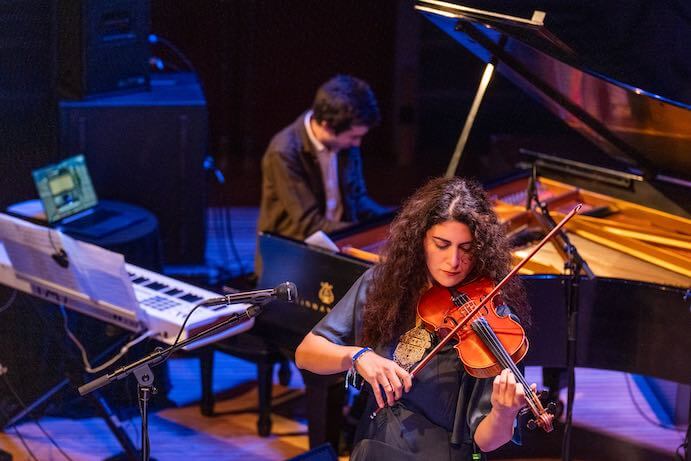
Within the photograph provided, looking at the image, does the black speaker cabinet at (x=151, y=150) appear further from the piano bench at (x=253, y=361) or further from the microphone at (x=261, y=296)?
the microphone at (x=261, y=296)

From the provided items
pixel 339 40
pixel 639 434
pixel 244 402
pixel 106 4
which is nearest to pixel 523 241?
pixel 639 434

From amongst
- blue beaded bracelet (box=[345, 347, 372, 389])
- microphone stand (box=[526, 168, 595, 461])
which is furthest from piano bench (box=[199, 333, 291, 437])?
blue beaded bracelet (box=[345, 347, 372, 389])

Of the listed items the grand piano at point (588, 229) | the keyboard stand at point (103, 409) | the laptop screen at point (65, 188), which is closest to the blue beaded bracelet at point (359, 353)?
the grand piano at point (588, 229)

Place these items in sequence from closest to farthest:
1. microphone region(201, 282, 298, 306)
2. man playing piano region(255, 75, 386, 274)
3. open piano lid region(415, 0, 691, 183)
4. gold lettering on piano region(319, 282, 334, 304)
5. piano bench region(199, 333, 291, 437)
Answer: microphone region(201, 282, 298, 306)
open piano lid region(415, 0, 691, 183)
gold lettering on piano region(319, 282, 334, 304)
piano bench region(199, 333, 291, 437)
man playing piano region(255, 75, 386, 274)

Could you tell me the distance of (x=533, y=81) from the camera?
4441 millimetres

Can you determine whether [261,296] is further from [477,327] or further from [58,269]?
[58,269]

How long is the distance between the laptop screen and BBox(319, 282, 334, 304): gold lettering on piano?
152 cm

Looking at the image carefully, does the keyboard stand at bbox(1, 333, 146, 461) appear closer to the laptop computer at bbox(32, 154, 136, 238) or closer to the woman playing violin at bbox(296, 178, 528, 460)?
the laptop computer at bbox(32, 154, 136, 238)

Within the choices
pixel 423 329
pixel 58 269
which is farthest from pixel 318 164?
pixel 423 329

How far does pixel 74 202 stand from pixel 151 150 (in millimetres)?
763

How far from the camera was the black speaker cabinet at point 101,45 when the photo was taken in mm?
5617

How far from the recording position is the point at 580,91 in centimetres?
448

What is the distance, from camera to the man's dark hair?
5.14 meters

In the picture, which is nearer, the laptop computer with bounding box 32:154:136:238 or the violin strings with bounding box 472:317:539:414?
the violin strings with bounding box 472:317:539:414
